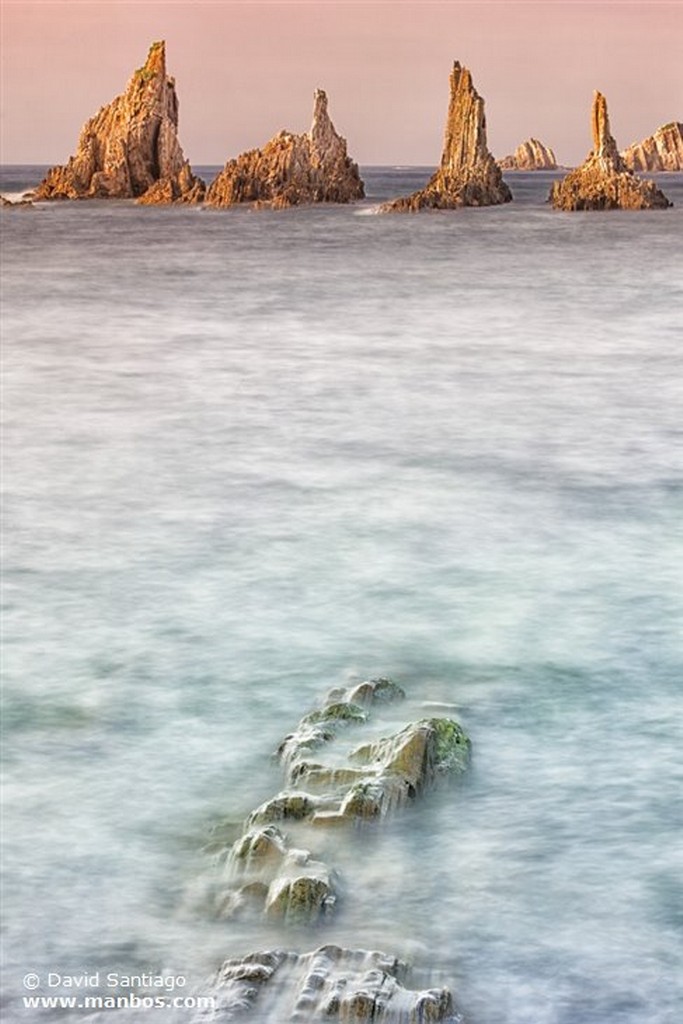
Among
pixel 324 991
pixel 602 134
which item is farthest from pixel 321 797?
pixel 602 134

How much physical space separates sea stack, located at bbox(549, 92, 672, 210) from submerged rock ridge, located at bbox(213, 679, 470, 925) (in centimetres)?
5963

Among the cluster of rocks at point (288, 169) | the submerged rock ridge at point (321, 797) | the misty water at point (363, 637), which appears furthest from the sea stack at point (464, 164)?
the submerged rock ridge at point (321, 797)

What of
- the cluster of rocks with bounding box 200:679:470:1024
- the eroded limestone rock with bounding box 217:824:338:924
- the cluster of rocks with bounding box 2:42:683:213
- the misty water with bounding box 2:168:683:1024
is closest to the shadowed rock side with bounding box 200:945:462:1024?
the cluster of rocks with bounding box 200:679:470:1024

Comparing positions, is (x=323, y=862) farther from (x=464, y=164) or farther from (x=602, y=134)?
(x=464, y=164)

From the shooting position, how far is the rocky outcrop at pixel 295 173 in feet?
242

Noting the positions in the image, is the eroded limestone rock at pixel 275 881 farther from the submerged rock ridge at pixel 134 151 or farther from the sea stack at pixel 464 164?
the submerged rock ridge at pixel 134 151

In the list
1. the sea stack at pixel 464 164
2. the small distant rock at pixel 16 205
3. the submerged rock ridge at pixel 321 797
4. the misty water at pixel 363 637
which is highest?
the submerged rock ridge at pixel 321 797

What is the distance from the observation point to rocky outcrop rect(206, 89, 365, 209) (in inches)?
2906

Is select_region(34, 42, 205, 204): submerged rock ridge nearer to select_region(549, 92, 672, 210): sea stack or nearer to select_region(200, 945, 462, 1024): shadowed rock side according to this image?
select_region(549, 92, 672, 210): sea stack

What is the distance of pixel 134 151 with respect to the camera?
87.3 metres

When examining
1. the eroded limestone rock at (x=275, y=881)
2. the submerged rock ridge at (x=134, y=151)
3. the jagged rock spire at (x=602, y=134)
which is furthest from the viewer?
the submerged rock ridge at (x=134, y=151)

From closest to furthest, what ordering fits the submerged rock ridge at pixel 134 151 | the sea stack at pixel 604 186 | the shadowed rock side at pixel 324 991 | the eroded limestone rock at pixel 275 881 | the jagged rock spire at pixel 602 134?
1. the shadowed rock side at pixel 324 991
2. the eroded limestone rock at pixel 275 881
3. the sea stack at pixel 604 186
4. the jagged rock spire at pixel 602 134
5. the submerged rock ridge at pixel 134 151

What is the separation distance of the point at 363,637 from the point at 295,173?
233 ft

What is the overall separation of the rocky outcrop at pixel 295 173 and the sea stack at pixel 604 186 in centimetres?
1175
